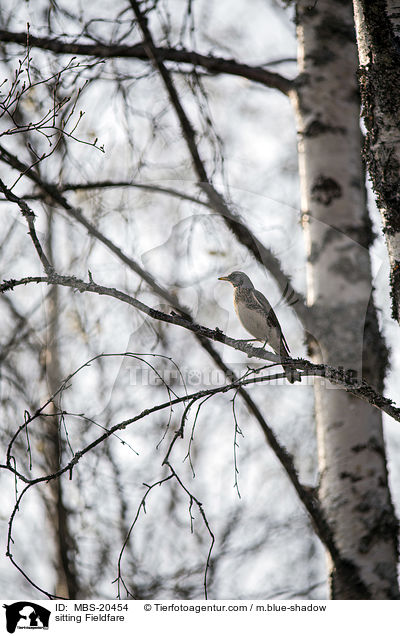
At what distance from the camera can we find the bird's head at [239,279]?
7.22ft

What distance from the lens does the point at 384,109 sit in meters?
1.60

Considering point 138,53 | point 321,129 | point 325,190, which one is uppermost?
point 138,53

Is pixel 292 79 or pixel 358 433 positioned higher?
pixel 292 79

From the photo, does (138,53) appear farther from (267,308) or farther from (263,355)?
(263,355)

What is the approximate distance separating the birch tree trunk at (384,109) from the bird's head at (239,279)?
0.69 meters

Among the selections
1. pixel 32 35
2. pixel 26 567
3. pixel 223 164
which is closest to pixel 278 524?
pixel 26 567

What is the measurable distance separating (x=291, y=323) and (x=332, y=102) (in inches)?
37.3

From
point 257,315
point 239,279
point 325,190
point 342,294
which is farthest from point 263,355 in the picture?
point 325,190

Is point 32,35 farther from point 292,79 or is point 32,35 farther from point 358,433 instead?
point 358,433

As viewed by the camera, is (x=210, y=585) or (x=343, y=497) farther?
(x=210, y=585)

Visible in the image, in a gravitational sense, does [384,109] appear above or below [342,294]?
below

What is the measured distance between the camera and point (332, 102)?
2588mm
